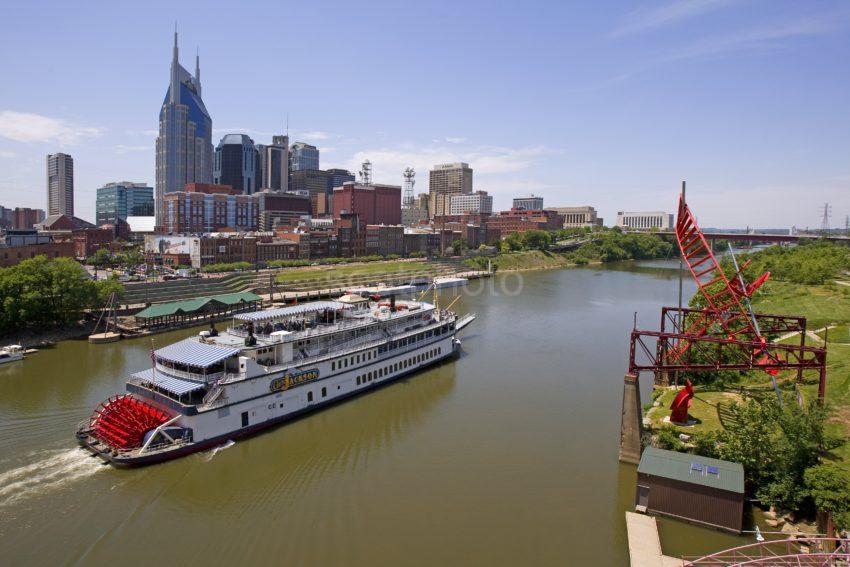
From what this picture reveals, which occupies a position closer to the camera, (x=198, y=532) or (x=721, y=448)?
(x=198, y=532)

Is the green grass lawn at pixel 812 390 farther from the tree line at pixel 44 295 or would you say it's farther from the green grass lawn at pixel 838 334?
the tree line at pixel 44 295

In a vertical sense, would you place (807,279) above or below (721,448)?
above

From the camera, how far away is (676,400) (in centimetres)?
2833

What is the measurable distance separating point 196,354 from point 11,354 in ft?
76.5

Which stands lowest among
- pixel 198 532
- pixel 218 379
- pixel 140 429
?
pixel 198 532

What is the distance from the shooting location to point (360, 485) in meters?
24.8

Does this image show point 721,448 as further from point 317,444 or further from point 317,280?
point 317,280

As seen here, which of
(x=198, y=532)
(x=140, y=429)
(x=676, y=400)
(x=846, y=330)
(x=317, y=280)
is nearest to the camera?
(x=198, y=532)

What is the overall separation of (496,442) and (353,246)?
102101 millimetres

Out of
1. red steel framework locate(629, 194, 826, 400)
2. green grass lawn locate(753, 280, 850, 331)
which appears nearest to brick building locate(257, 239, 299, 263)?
green grass lawn locate(753, 280, 850, 331)

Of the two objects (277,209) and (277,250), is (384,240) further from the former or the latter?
(277,209)

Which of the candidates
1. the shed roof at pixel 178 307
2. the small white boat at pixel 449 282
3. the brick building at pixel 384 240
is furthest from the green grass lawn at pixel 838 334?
the brick building at pixel 384 240

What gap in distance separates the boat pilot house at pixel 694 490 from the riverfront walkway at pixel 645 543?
3.08 feet

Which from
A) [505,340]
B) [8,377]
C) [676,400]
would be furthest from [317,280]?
[676,400]
